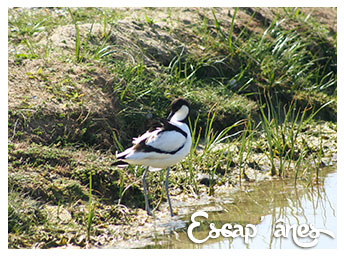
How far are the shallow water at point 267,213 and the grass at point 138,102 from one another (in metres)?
0.25

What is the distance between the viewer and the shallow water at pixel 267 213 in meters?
4.68

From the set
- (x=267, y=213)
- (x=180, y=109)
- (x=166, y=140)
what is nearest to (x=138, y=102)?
(x=180, y=109)

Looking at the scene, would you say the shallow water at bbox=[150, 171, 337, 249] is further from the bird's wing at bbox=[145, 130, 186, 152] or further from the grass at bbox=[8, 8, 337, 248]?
the bird's wing at bbox=[145, 130, 186, 152]

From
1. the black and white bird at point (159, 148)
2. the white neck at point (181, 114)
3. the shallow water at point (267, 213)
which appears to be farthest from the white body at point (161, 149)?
the shallow water at point (267, 213)

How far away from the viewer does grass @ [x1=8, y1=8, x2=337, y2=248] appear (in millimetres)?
5012

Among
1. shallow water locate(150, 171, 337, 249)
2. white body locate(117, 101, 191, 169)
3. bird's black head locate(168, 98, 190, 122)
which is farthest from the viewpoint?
bird's black head locate(168, 98, 190, 122)

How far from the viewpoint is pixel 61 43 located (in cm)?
725

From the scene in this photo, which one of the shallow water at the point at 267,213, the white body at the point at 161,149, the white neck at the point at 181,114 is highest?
the white neck at the point at 181,114

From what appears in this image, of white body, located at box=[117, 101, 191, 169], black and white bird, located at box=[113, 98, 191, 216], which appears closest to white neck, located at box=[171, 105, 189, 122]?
black and white bird, located at box=[113, 98, 191, 216]

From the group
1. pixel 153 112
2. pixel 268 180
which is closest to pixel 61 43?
pixel 153 112

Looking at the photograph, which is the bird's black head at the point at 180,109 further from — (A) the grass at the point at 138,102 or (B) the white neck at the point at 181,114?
(A) the grass at the point at 138,102

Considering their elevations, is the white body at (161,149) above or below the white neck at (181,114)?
below

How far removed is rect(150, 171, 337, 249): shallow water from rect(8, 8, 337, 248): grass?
0.25 m

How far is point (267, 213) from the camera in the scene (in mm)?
5340
